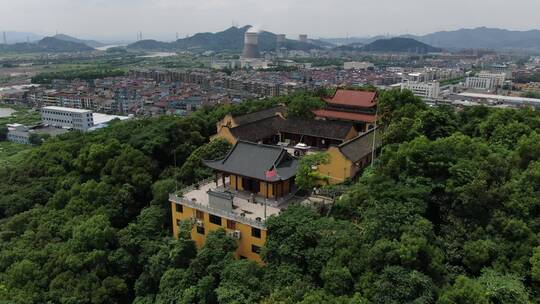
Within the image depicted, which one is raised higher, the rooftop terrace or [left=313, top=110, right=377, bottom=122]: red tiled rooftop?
[left=313, top=110, right=377, bottom=122]: red tiled rooftop

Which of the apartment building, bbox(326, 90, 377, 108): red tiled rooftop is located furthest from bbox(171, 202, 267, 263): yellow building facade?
the apartment building

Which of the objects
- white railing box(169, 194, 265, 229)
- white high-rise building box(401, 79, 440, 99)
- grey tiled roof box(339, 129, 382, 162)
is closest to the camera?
white railing box(169, 194, 265, 229)

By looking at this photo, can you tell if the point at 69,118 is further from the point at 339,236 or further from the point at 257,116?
the point at 339,236

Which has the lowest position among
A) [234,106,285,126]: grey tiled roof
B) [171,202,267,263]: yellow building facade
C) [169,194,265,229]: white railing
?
[171,202,267,263]: yellow building facade

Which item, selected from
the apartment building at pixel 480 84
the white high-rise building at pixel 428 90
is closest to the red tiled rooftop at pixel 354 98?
the white high-rise building at pixel 428 90

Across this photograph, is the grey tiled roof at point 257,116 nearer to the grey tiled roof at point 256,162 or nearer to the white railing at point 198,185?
the white railing at point 198,185

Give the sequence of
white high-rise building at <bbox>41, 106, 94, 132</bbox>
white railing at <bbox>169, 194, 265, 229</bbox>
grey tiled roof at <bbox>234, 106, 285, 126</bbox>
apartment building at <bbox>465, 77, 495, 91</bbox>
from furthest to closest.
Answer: apartment building at <bbox>465, 77, 495, 91</bbox>
white high-rise building at <bbox>41, 106, 94, 132</bbox>
grey tiled roof at <bbox>234, 106, 285, 126</bbox>
white railing at <bbox>169, 194, 265, 229</bbox>

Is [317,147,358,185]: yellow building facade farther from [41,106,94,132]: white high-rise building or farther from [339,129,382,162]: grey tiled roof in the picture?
[41,106,94,132]: white high-rise building
